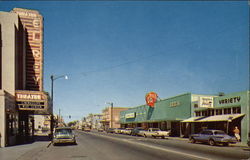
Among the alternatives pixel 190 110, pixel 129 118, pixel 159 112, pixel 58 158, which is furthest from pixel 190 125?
pixel 129 118

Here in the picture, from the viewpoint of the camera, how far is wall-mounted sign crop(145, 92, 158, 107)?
154 ft

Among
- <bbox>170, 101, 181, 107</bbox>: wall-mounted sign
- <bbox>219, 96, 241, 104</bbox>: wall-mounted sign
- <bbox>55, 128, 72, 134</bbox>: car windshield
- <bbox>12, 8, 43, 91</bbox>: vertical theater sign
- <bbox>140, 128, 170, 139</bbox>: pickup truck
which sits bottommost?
<bbox>140, 128, 170, 139</bbox>: pickup truck

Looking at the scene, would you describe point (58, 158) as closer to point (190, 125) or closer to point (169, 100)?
point (190, 125)

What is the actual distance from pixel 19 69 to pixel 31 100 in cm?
454

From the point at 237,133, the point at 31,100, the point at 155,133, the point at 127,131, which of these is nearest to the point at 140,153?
the point at 31,100

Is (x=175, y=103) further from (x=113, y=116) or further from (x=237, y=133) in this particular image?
(x=113, y=116)

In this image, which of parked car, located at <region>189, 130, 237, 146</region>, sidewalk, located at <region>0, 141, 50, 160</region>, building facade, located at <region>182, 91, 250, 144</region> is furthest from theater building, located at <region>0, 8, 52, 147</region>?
building facade, located at <region>182, 91, 250, 144</region>

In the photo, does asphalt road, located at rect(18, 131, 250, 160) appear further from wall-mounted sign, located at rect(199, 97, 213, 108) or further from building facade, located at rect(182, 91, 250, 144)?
wall-mounted sign, located at rect(199, 97, 213, 108)

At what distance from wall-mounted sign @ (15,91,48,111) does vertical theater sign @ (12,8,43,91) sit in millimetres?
4526

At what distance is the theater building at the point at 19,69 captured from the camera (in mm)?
20816

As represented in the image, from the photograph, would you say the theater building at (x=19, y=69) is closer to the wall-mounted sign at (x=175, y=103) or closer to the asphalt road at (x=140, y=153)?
the asphalt road at (x=140, y=153)

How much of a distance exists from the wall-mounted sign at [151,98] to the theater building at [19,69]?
2473 centimetres

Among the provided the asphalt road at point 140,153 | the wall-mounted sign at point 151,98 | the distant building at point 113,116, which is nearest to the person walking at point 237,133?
the asphalt road at point 140,153

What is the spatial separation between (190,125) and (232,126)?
805 cm
